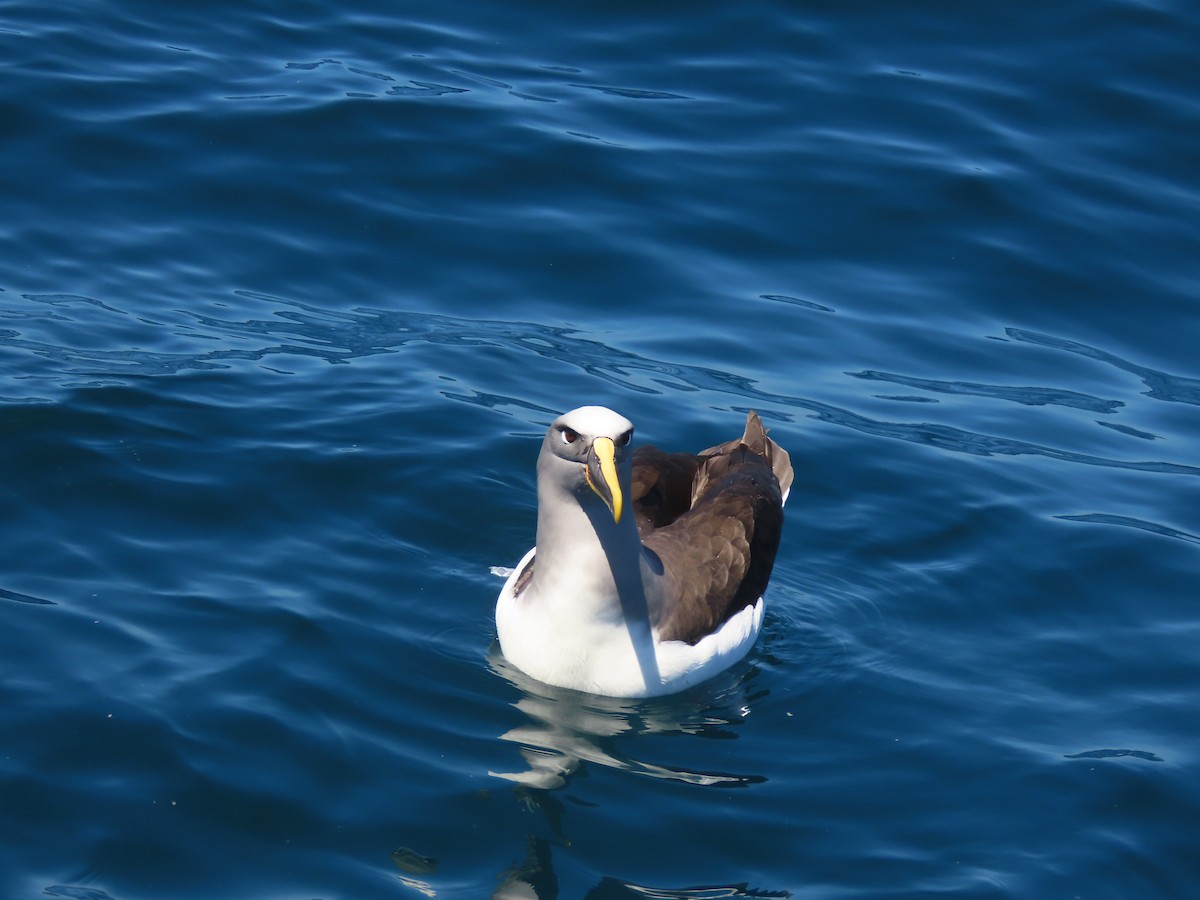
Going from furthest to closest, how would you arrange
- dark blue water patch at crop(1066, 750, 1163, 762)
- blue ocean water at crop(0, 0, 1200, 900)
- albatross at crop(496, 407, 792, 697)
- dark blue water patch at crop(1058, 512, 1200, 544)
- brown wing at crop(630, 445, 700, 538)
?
1. dark blue water patch at crop(1058, 512, 1200, 544)
2. brown wing at crop(630, 445, 700, 538)
3. dark blue water patch at crop(1066, 750, 1163, 762)
4. albatross at crop(496, 407, 792, 697)
5. blue ocean water at crop(0, 0, 1200, 900)

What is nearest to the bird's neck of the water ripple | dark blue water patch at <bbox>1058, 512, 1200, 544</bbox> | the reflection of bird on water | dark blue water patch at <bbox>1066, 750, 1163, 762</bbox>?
the reflection of bird on water

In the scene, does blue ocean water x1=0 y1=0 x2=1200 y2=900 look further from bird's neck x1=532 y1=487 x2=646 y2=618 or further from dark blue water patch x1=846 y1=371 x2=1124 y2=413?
bird's neck x1=532 y1=487 x2=646 y2=618

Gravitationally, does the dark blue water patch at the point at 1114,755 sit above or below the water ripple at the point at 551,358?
below

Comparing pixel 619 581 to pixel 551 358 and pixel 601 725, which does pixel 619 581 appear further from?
pixel 551 358

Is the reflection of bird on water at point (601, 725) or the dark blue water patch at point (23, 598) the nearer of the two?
the reflection of bird on water at point (601, 725)

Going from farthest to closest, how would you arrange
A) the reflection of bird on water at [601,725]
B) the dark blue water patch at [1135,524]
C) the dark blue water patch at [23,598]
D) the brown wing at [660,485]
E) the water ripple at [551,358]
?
the water ripple at [551,358] → the dark blue water patch at [1135,524] → the brown wing at [660,485] → the dark blue water patch at [23,598] → the reflection of bird on water at [601,725]

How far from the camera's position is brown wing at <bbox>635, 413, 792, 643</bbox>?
939cm

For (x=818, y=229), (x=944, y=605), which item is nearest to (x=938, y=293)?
(x=818, y=229)

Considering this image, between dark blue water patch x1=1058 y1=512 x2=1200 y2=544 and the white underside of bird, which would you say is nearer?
the white underside of bird

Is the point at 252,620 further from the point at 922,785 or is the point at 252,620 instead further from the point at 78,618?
the point at 922,785

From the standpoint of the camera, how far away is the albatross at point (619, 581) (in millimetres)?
8594

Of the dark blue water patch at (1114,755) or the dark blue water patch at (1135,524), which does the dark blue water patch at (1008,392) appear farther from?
the dark blue water patch at (1114,755)

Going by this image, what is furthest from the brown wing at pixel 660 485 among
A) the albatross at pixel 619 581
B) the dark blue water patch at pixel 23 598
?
the dark blue water patch at pixel 23 598

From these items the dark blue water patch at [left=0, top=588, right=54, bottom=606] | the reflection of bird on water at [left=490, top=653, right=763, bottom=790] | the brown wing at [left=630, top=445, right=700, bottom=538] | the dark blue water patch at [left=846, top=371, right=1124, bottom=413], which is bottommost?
the reflection of bird on water at [left=490, top=653, right=763, bottom=790]
